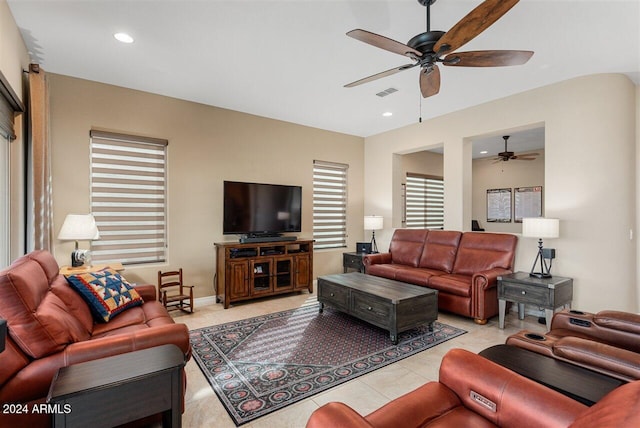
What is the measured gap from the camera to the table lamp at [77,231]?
3.24 m

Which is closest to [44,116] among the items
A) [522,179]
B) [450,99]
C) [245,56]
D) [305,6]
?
[245,56]

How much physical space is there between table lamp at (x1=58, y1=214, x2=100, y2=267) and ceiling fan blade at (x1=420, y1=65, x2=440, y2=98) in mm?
3608

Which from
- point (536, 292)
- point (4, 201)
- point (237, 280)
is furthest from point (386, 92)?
point (4, 201)

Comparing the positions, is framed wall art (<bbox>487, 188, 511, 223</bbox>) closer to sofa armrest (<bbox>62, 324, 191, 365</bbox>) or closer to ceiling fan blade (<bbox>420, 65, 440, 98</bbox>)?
ceiling fan blade (<bbox>420, 65, 440, 98</bbox>)

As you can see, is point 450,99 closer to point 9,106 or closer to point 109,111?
point 109,111

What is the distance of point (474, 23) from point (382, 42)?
573 mm

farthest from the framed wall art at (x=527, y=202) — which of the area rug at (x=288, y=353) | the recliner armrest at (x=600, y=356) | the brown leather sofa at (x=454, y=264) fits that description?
the recliner armrest at (x=600, y=356)

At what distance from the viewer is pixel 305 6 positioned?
241cm

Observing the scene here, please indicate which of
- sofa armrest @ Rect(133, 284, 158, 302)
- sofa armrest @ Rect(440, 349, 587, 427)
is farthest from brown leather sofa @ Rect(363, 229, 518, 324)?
sofa armrest @ Rect(133, 284, 158, 302)

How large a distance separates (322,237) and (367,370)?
3.41 meters

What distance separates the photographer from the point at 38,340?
162 cm

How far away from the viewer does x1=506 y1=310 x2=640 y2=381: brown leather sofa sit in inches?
63.7

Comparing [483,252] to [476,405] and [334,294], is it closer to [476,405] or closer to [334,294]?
[334,294]

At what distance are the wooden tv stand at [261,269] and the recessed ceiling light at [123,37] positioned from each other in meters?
2.56
